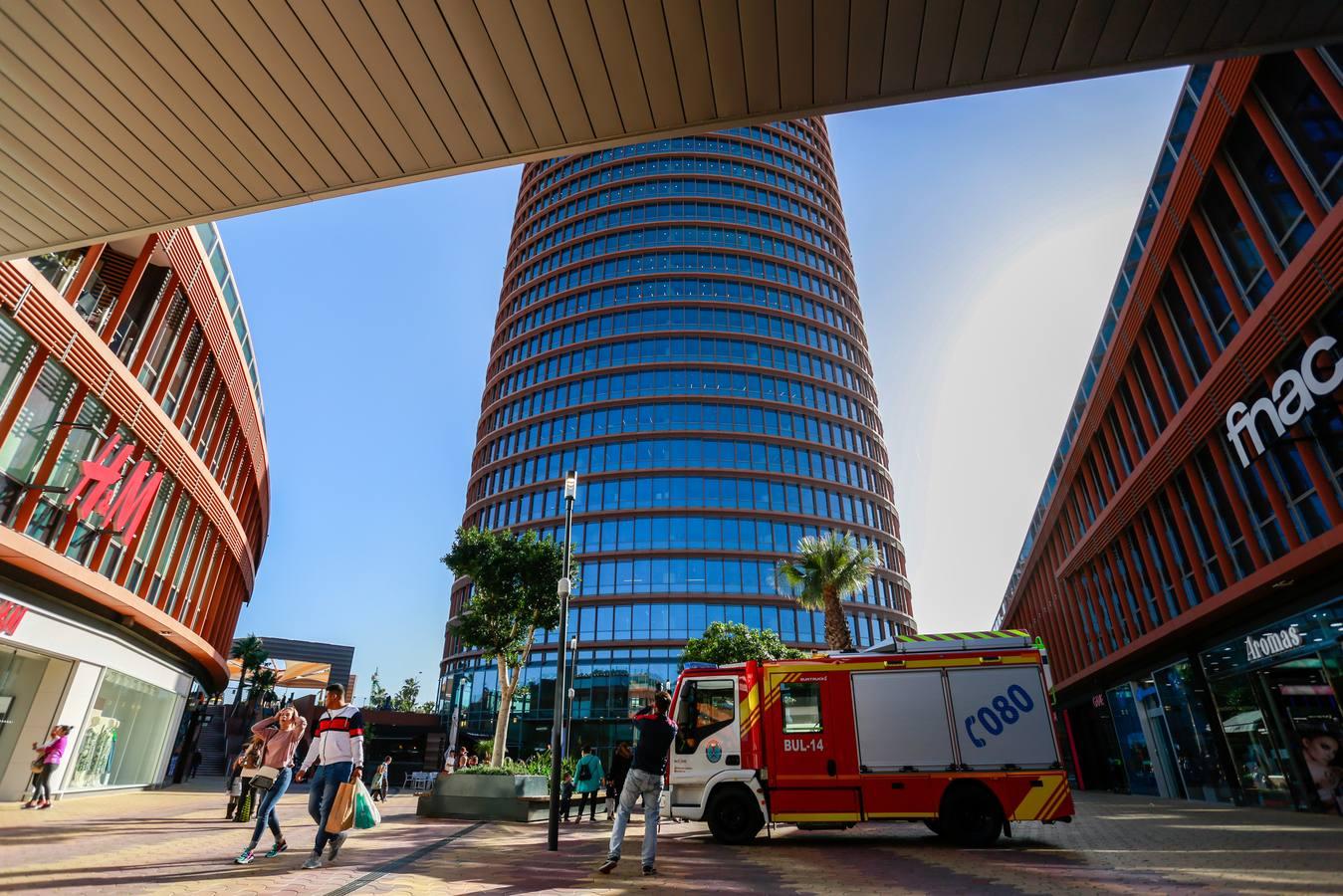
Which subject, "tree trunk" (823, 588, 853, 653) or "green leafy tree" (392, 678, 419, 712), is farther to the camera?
"green leafy tree" (392, 678, 419, 712)

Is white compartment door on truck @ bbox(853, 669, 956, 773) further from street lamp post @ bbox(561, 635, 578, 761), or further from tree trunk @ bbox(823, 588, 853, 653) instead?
street lamp post @ bbox(561, 635, 578, 761)

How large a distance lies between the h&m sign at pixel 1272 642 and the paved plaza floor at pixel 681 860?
305 cm

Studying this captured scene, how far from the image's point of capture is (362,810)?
7.28m

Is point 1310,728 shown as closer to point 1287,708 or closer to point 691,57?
point 1287,708

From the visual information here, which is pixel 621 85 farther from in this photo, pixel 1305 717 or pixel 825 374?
pixel 825 374

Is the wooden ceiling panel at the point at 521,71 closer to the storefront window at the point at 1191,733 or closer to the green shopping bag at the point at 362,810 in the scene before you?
the green shopping bag at the point at 362,810

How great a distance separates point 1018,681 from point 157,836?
1289 centimetres

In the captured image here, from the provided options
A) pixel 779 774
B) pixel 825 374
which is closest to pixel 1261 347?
pixel 779 774

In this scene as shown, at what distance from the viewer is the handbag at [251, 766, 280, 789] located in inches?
317

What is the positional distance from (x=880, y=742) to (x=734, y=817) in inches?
104

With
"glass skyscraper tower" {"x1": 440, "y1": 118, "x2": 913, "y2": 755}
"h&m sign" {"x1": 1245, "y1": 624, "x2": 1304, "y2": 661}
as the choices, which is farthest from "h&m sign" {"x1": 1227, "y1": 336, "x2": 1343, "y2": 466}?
"glass skyscraper tower" {"x1": 440, "y1": 118, "x2": 913, "y2": 755}

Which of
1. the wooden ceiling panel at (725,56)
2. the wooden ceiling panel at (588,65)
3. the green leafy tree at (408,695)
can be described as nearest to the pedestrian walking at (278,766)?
the wooden ceiling panel at (588,65)

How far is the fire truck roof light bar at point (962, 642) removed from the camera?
10.9m

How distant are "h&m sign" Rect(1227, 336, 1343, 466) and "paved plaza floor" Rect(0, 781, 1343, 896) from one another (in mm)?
6433
